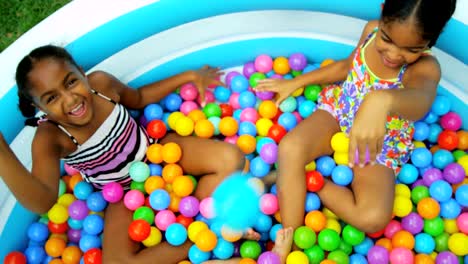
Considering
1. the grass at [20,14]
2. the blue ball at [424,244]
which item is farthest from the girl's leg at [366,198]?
the grass at [20,14]

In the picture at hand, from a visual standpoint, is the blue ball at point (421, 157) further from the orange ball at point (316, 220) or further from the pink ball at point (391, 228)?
the orange ball at point (316, 220)

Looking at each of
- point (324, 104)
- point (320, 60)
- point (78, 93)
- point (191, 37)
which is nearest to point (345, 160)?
point (324, 104)

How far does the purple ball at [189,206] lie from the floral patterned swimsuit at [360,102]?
0.44m

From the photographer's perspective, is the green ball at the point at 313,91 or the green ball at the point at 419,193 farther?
the green ball at the point at 313,91

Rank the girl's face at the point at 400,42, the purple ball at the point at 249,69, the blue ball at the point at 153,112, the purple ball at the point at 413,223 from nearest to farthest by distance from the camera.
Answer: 1. the girl's face at the point at 400,42
2. the purple ball at the point at 413,223
3. the blue ball at the point at 153,112
4. the purple ball at the point at 249,69

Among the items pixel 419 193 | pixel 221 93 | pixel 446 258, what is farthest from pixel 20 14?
pixel 446 258

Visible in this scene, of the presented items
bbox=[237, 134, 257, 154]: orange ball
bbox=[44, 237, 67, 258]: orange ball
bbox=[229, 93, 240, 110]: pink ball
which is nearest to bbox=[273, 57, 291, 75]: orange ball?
bbox=[229, 93, 240, 110]: pink ball

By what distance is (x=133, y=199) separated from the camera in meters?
1.39

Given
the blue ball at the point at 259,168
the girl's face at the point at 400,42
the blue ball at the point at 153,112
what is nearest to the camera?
the girl's face at the point at 400,42

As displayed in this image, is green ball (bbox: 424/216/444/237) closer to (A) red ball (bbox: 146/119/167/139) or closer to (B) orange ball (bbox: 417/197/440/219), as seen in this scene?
(B) orange ball (bbox: 417/197/440/219)

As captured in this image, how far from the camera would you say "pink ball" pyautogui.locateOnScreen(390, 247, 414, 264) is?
1.24m

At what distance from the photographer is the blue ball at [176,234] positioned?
4.30 ft

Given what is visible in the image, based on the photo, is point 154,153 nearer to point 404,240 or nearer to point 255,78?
point 255,78

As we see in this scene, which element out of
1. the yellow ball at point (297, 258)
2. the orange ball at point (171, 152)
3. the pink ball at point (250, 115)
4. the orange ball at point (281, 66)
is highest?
the orange ball at point (281, 66)
